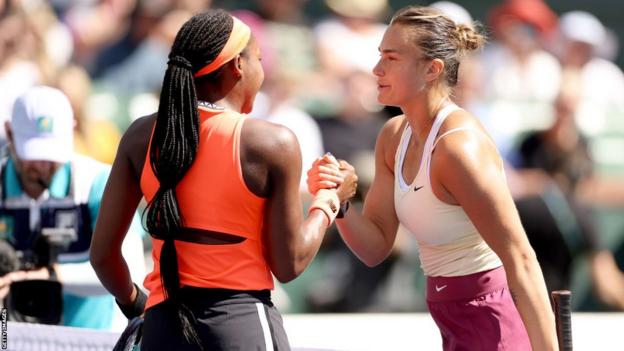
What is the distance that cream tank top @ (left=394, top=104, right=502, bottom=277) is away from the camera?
10.1 ft

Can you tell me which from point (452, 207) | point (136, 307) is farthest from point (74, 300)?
point (452, 207)

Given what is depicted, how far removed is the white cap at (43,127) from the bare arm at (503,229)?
7.00 ft

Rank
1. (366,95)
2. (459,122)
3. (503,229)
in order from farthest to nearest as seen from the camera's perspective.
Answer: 1. (366,95)
2. (459,122)
3. (503,229)

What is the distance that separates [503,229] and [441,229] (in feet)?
0.78

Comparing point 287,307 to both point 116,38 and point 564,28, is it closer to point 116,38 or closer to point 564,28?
point 116,38

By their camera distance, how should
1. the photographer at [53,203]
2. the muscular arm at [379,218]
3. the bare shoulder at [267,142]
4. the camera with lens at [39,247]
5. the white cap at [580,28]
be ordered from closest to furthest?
the bare shoulder at [267,142], the muscular arm at [379,218], the camera with lens at [39,247], the photographer at [53,203], the white cap at [580,28]

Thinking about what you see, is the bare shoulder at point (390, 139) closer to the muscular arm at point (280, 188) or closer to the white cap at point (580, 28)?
the muscular arm at point (280, 188)

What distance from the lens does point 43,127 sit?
4.62 meters

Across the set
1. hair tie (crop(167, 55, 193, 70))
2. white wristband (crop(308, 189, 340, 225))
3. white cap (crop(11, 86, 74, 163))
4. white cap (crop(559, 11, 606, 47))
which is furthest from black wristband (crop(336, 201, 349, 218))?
white cap (crop(559, 11, 606, 47))

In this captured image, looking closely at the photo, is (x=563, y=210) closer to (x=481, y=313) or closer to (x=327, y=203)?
(x=481, y=313)

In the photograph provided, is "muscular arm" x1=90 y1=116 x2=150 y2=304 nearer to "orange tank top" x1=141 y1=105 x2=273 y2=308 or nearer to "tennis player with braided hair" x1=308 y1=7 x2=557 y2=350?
"orange tank top" x1=141 y1=105 x2=273 y2=308

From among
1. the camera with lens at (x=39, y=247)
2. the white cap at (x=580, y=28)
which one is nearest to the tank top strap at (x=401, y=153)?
the camera with lens at (x=39, y=247)

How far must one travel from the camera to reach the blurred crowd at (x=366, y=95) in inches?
318

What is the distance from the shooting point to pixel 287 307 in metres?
8.16
